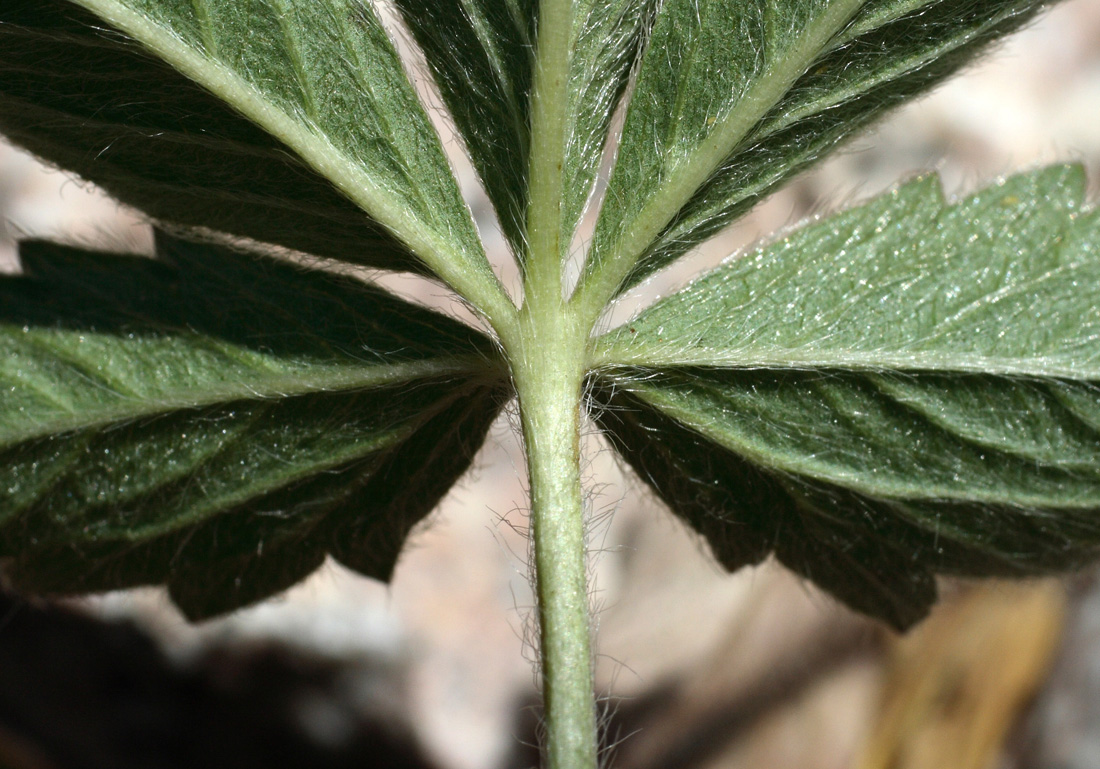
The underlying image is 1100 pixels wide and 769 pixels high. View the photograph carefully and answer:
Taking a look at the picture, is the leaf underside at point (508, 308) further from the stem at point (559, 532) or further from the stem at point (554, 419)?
the stem at point (559, 532)

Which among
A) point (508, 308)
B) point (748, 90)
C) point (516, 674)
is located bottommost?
point (516, 674)

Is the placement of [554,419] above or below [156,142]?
below

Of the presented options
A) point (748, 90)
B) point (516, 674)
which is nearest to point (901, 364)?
point (748, 90)

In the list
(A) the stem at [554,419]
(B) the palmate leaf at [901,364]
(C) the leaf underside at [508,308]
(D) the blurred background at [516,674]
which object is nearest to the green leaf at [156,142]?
(C) the leaf underside at [508,308]

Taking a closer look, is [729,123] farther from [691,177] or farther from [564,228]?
[564,228]

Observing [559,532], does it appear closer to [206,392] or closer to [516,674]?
[206,392]

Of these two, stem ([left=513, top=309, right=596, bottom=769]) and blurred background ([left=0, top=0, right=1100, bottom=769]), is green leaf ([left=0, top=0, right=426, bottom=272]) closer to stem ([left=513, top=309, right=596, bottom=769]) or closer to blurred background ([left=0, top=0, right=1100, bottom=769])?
stem ([left=513, top=309, right=596, bottom=769])
